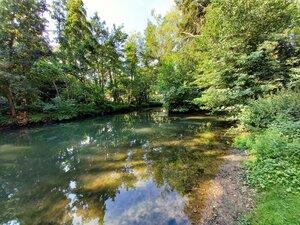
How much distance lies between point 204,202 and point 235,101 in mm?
5174

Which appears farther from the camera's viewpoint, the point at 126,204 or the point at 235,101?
the point at 235,101

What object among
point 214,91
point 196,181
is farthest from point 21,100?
point 196,181

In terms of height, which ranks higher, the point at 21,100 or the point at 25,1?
the point at 25,1

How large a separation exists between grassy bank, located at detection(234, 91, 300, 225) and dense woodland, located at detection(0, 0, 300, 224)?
0.02m

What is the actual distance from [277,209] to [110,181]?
3183mm

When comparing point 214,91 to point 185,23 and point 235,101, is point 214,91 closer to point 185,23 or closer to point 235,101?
point 235,101

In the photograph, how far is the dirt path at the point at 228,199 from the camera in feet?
8.63


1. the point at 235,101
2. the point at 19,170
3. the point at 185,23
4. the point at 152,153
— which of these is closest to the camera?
the point at 19,170

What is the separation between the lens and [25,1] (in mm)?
11586

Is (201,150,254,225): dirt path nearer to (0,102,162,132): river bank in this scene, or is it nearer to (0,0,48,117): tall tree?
(0,0,48,117): tall tree

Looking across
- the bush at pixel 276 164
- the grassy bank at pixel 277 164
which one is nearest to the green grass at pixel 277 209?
the grassy bank at pixel 277 164

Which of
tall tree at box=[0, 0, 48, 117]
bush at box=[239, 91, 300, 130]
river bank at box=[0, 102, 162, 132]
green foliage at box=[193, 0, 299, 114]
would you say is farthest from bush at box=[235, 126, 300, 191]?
river bank at box=[0, 102, 162, 132]

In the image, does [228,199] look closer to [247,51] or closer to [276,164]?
[276,164]

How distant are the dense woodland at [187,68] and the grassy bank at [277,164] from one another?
20 millimetres
